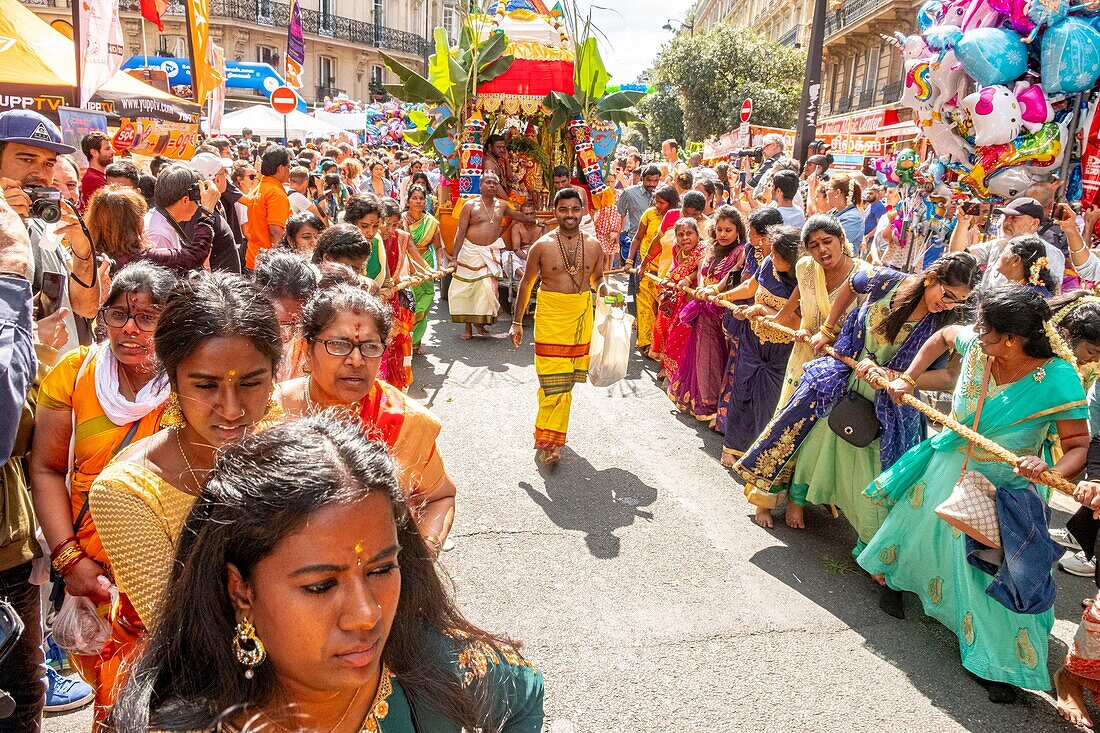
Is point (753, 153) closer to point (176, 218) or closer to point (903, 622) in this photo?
point (176, 218)

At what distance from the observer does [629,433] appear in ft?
20.6

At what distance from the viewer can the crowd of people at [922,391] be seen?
3080mm

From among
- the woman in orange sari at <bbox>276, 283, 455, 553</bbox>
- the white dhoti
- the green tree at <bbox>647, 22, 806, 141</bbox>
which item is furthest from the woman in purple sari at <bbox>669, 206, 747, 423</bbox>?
the green tree at <bbox>647, 22, 806, 141</bbox>

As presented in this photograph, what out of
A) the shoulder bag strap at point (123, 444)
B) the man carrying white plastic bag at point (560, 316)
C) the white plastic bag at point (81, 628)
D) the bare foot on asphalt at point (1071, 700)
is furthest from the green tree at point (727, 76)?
the white plastic bag at point (81, 628)

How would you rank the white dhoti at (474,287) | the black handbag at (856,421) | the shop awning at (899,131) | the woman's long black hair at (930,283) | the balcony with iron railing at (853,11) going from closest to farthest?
the woman's long black hair at (930,283) < the black handbag at (856,421) < the white dhoti at (474,287) < the shop awning at (899,131) < the balcony with iron railing at (853,11)

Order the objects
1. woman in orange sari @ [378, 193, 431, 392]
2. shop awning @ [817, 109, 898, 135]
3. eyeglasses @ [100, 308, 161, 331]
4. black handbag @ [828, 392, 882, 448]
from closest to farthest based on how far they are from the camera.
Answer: eyeglasses @ [100, 308, 161, 331] → black handbag @ [828, 392, 882, 448] → woman in orange sari @ [378, 193, 431, 392] → shop awning @ [817, 109, 898, 135]

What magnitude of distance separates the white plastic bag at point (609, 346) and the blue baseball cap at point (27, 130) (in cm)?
347

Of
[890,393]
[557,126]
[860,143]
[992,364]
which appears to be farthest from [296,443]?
[860,143]

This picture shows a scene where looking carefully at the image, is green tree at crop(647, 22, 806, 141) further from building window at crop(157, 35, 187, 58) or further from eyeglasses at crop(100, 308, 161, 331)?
eyeglasses at crop(100, 308, 161, 331)

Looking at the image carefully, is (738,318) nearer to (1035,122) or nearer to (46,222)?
(1035,122)

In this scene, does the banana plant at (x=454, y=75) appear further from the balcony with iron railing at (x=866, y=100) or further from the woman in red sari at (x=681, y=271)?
the balcony with iron railing at (x=866, y=100)

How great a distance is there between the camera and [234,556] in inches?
50.8

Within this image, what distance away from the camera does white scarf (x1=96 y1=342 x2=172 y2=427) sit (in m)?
2.21

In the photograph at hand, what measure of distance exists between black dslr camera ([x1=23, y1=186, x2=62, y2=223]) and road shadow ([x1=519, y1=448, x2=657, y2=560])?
2.96 m
